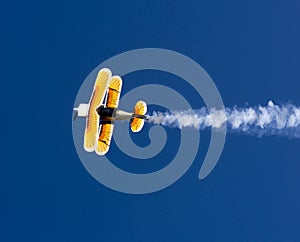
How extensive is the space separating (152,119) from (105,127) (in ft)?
9.86

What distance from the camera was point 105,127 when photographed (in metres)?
64.5

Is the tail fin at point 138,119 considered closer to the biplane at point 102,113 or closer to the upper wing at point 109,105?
the biplane at point 102,113

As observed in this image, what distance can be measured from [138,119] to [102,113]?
9.10ft

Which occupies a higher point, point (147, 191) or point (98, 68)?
point (98, 68)

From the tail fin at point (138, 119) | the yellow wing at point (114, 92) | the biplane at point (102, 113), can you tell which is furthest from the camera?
the tail fin at point (138, 119)

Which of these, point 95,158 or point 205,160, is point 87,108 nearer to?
point 95,158

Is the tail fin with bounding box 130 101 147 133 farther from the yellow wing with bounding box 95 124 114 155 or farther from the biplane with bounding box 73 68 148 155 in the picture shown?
the yellow wing with bounding box 95 124 114 155

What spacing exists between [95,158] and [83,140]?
56.9 inches

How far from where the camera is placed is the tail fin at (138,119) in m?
65.4

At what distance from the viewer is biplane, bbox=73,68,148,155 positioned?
63.3 m

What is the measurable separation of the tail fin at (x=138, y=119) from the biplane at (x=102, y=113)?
224mm

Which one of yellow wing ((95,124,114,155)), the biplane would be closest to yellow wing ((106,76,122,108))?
the biplane

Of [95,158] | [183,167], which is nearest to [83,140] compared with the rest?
[95,158]

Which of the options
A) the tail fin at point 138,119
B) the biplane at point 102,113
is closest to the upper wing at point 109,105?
the biplane at point 102,113
